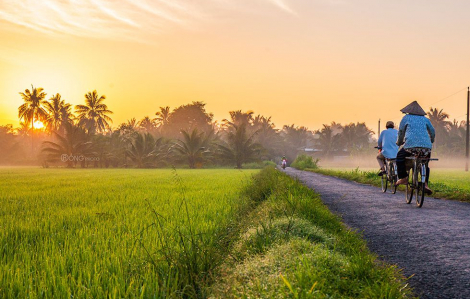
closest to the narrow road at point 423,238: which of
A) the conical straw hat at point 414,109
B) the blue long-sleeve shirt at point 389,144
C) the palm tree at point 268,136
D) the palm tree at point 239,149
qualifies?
the conical straw hat at point 414,109

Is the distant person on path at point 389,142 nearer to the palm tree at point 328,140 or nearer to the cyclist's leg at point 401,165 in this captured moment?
the cyclist's leg at point 401,165

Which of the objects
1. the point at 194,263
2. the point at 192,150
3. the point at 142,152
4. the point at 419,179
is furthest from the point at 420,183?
the point at 142,152

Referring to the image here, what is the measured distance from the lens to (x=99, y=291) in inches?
87.7

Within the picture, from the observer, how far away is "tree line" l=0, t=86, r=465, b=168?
1654 inches

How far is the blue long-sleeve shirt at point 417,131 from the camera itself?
7352 millimetres

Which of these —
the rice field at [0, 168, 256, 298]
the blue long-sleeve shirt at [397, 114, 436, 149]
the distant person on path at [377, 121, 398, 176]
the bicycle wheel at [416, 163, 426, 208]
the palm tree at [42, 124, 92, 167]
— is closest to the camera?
the rice field at [0, 168, 256, 298]

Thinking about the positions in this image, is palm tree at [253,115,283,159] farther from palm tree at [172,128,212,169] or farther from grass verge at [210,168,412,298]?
grass verge at [210,168,412,298]

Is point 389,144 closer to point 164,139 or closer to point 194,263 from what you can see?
point 194,263

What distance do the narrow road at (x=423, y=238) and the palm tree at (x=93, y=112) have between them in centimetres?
6496

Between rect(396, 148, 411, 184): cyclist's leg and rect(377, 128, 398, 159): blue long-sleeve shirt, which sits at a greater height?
rect(377, 128, 398, 159): blue long-sleeve shirt

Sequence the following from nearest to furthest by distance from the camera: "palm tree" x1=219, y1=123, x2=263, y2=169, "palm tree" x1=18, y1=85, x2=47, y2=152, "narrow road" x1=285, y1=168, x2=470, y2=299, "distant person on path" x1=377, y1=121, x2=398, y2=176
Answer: "narrow road" x1=285, y1=168, x2=470, y2=299 < "distant person on path" x1=377, y1=121, x2=398, y2=176 < "palm tree" x1=219, y1=123, x2=263, y2=169 < "palm tree" x1=18, y1=85, x2=47, y2=152

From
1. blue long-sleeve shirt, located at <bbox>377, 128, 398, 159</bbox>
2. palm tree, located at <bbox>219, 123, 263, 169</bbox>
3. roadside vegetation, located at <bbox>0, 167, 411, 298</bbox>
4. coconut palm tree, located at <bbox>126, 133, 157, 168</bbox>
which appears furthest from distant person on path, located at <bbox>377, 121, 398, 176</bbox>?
palm tree, located at <bbox>219, 123, 263, 169</bbox>

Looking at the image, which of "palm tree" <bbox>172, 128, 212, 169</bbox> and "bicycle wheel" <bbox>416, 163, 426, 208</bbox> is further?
"palm tree" <bbox>172, 128, 212, 169</bbox>

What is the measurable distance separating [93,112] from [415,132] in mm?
65984
